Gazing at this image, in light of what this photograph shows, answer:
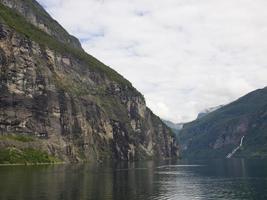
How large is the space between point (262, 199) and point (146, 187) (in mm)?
36434

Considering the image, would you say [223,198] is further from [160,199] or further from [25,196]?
[25,196]

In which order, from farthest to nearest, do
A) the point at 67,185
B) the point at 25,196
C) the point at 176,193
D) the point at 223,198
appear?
the point at 67,185 < the point at 176,193 < the point at 223,198 < the point at 25,196

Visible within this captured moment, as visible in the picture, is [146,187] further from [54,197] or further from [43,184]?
[54,197]

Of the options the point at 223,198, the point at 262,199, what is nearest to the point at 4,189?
the point at 223,198

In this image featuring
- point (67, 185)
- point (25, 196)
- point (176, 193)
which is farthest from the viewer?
point (67, 185)

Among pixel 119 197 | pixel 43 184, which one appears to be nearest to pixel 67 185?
pixel 43 184

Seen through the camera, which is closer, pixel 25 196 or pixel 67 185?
pixel 25 196

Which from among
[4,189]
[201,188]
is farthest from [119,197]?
[201,188]

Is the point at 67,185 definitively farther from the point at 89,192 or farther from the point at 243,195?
the point at 243,195

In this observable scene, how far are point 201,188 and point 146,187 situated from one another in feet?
53.2

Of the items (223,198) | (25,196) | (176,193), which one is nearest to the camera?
(25,196)

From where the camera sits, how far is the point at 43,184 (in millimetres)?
129250

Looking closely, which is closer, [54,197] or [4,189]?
[54,197]

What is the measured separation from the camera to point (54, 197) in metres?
100
